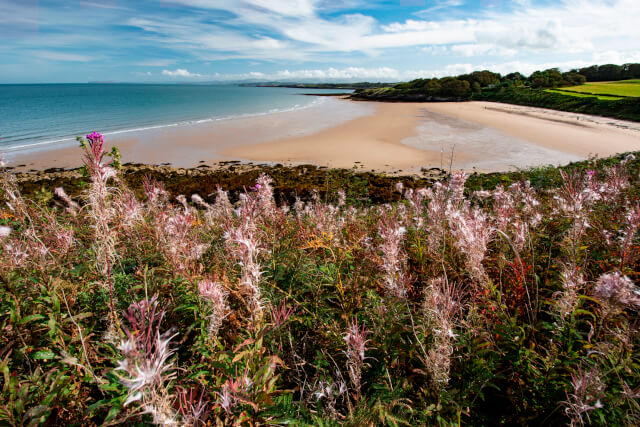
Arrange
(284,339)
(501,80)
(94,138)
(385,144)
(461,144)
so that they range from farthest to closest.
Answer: (501,80), (385,144), (461,144), (284,339), (94,138)

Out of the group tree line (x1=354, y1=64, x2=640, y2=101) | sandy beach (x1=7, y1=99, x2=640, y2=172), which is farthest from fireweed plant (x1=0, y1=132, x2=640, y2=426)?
tree line (x1=354, y1=64, x2=640, y2=101)

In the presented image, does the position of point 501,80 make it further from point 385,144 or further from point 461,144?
point 385,144

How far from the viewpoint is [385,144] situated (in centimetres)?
2461

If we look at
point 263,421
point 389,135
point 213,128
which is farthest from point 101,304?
point 213,128

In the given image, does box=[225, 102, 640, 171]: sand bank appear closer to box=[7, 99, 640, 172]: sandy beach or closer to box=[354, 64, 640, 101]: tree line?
A: box=[7, 99, 640, 172]: sandy beach

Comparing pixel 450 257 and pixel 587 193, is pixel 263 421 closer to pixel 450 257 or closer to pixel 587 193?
pixel 450 257

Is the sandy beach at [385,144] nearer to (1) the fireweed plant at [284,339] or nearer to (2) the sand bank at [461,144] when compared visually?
(2) the sand bank at [461,144]

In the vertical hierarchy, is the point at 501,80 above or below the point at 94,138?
above

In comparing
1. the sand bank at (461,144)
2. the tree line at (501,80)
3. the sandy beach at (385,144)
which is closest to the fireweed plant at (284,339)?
the sandy beach at (385,144)

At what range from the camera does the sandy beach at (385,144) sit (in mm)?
19703

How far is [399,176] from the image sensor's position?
54.9 feet

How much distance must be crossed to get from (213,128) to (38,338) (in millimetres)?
34050

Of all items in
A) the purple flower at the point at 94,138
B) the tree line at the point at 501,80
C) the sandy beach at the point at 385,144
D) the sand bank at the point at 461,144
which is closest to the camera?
the purple flower at the point at 94,138

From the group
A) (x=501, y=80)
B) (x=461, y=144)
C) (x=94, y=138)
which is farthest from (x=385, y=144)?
(x=501, y=80)
